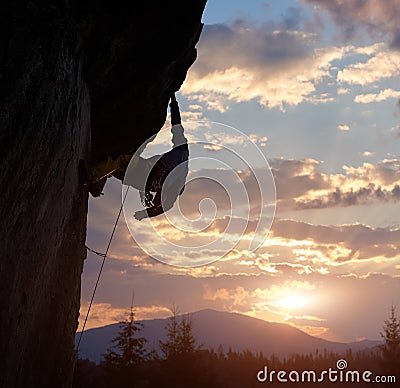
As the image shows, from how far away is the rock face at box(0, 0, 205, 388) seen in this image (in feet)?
23.8

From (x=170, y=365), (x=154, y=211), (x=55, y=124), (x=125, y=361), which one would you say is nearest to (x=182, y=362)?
(x=170, y=365)

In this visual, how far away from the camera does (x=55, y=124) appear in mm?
8438

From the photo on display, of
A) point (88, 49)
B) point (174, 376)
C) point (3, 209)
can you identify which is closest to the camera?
point (3, 209)

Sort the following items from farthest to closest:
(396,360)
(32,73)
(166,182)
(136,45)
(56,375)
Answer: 1. (396,360)
2. (166,182)
3. (136,45)
4. (56,375)
5. (32,73)

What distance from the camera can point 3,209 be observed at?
6.97m

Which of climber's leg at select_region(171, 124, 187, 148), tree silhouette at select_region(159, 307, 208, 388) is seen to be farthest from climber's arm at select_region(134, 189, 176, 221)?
tree silhouette at select_region(159, 307, 208, 388)

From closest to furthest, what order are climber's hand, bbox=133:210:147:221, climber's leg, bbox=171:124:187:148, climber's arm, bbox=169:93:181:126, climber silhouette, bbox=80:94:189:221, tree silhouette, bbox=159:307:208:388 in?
climber silhouette, bbox=80:94:189:221, climber's hand, bbox=133:210:147:221, climber's leg, bbox=171:124:187:148, climber's arm, bbox=169:93:181:126, tree silhouette, bbox=159:307:208:388

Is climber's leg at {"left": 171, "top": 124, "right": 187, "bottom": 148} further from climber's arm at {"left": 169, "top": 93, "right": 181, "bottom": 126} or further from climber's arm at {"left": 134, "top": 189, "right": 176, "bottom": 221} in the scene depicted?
climber's arm at {"left": 134, "top": 189, "right": 176, "bottom": 221}

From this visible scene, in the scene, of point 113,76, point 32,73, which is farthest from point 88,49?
point 32,73

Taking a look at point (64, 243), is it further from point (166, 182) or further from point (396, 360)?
point (396, 360)

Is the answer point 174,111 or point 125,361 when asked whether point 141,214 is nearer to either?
point 174,111

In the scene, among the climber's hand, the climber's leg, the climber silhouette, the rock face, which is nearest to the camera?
the rock face

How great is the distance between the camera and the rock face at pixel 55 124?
7.25 m

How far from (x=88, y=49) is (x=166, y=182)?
4832 mm
